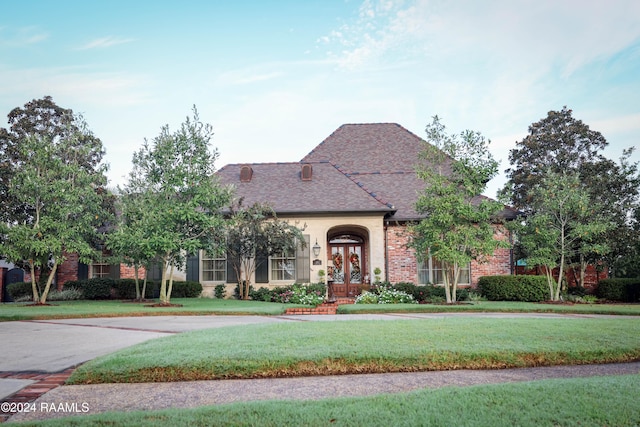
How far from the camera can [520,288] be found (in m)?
16.3

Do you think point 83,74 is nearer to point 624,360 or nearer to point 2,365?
point 2,365

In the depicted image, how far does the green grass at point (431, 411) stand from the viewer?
3057mm

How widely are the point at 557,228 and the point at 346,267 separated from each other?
27.4 feet

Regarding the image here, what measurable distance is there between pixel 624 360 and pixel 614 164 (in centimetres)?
2172

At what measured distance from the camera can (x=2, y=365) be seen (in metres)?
5.18

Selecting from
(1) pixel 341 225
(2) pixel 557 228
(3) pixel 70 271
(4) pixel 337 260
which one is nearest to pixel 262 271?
(4) pixel 337 260

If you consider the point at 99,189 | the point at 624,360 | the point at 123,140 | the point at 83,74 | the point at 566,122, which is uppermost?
the point at 566,122

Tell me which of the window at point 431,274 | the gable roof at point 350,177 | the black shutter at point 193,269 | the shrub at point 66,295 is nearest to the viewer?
the shrub at point 66,295

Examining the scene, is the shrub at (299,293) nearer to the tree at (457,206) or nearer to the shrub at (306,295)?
the shrub at (306,295)

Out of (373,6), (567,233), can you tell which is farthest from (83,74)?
(567,233)

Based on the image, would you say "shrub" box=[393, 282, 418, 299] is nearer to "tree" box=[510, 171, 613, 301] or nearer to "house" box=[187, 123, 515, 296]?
"house" box=[187, 123, 515, 296]

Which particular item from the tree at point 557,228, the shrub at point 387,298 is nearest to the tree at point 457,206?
the shrub at point 387,298

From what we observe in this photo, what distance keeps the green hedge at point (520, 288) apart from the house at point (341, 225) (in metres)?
1.59

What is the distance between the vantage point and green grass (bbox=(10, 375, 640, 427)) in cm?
306
